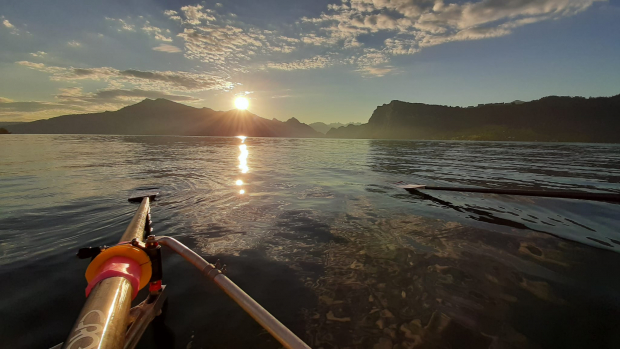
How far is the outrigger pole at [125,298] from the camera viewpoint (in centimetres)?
231

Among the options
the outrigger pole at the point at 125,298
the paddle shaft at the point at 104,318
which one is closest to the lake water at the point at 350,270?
the outrigger pole at the point at 125,298

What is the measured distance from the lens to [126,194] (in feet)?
40.6

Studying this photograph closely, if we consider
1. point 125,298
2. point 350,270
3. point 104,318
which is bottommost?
point 350,270

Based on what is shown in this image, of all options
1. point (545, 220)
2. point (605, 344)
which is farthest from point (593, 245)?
point (605, 344)

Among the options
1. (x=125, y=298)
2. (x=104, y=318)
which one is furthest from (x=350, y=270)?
(x=104, y=318)

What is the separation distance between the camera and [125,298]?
9.55ft

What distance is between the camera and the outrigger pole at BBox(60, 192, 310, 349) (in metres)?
2.31

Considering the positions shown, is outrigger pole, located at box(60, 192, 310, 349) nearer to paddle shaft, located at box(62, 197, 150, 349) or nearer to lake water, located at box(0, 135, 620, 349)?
paddle shaft, located at box(62, 197, 150, 349)

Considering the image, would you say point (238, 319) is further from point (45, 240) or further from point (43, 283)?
point (45, 240)

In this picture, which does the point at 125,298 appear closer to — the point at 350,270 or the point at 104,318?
the point at 104,318

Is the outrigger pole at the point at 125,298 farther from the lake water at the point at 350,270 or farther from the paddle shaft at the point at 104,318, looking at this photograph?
the lake water at the point at 350,270

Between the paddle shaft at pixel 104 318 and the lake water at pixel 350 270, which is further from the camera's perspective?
the lake water at pixel 350 270

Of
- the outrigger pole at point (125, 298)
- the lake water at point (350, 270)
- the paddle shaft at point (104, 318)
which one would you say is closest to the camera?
the paddle shaft at point (104, 318)

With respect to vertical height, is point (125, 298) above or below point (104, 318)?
below
